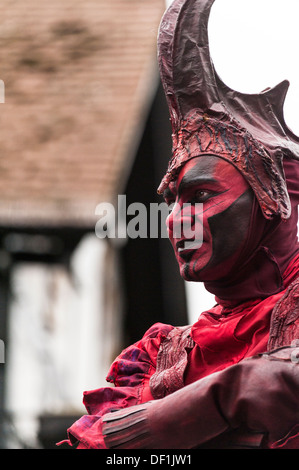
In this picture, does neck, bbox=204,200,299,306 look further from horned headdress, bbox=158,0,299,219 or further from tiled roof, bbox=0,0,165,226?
tiled roof, bbox=0,0,165,226

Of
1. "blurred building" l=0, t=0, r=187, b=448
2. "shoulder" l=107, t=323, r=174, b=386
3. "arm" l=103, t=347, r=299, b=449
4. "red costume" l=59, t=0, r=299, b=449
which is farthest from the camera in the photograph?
"blurred building" l=0, t=0, r=187, b=448

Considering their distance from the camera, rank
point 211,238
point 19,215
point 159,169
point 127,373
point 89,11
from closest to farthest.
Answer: point 211,238 < point 127,373 < point 159,169 < point 89,11 < point 19,215

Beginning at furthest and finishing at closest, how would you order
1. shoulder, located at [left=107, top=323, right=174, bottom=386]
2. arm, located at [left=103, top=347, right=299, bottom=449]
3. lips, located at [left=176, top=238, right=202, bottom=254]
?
shoulder, located at [left=107, top=323, right=174, bottom=386]
lips, located at [left=176, top=238, right=202, bottom=254]
arm, located at [left=103, top=347, right=299, bottom=449]

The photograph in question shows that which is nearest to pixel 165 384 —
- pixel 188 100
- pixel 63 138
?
pixel 188 100

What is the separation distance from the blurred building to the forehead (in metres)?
2.83

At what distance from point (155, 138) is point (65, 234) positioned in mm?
1322

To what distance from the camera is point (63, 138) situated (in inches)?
254

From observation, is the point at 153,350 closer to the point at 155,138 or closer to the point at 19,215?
the point at 155,138

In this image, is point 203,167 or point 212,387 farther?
point 203,167

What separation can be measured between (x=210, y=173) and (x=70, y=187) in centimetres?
396

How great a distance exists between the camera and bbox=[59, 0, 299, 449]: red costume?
2379 millimetres

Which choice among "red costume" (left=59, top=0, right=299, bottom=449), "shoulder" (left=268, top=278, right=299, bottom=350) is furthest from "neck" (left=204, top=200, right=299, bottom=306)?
"shoulder" (left=268, top=278, right=299, bottom=350)
